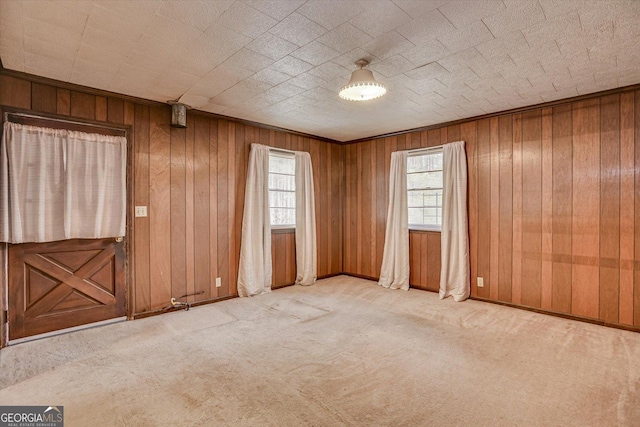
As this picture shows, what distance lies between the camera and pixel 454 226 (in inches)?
173

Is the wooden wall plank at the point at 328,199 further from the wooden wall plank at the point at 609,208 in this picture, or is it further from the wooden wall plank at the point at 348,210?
the wooden wall plank at the point at 609,208

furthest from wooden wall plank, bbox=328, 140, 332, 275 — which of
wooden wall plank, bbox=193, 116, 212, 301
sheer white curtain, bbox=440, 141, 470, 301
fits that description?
wooden wall plank, bbox=193, 116, 212, 301

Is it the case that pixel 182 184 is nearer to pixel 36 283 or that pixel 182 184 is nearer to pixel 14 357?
pixel 36 283

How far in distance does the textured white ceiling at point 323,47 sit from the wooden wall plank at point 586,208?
0.34 metres

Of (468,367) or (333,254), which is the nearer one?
(468,367)

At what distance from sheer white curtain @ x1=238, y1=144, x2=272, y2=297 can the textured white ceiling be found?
1.17 metres

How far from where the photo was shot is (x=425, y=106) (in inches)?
151

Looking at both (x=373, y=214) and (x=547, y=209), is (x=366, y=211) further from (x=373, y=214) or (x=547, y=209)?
(x=547, y=209)

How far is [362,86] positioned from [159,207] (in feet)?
8.87

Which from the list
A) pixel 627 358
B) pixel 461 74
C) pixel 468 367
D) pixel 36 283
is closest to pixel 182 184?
pixel 36 283

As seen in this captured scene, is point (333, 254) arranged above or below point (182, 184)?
below

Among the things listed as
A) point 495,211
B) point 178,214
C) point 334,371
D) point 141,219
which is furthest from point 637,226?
point 141,219

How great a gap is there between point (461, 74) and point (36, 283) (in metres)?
4.47

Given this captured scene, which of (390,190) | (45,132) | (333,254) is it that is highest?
(45,132)
